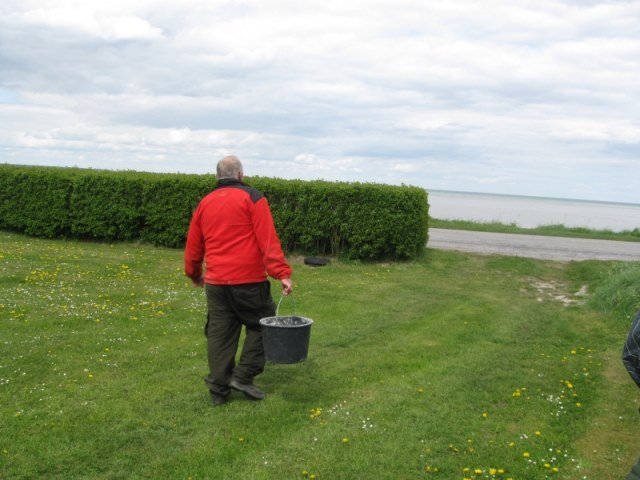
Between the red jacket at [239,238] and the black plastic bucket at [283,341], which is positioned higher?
the red jacket at [239,238]

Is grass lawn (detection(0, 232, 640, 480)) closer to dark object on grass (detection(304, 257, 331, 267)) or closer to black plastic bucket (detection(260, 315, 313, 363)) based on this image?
black plastic bucket (detection(260, 315, 313, 363))

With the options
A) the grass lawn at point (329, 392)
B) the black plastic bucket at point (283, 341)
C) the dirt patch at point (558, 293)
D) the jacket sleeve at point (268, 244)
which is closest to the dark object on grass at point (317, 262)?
the grass lawn at point (329, 392)

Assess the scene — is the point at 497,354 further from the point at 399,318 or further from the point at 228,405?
the point at 228,405

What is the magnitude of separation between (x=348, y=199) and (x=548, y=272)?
4.78m

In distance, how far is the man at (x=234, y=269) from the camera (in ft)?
18.6

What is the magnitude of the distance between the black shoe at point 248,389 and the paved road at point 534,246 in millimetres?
12451

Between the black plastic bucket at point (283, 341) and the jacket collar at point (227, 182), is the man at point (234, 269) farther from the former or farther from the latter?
the black plastic bucket at point (283, 341)

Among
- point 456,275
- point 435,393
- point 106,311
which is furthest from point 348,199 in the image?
point 435,393

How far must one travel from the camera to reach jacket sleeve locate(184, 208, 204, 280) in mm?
5902

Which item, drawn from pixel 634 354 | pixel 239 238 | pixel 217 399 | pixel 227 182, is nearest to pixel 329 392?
pixel 217 399

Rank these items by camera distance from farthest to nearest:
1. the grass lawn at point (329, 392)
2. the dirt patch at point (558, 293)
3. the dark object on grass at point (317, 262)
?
the dark object on grass at point (317, 262) → the dirt patch at point (558, 293) → the grass lawn at point (329, 392)

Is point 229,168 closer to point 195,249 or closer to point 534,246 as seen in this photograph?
point 195,249

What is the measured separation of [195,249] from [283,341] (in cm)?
119

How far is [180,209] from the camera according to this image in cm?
1559
